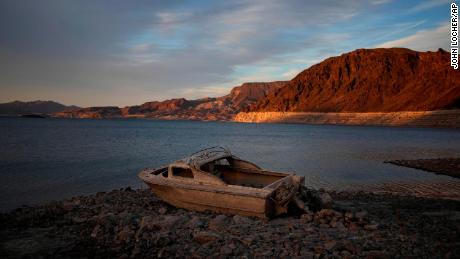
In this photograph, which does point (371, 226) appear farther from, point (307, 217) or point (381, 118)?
point (381, 118)

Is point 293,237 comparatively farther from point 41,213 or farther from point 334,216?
point 41,213

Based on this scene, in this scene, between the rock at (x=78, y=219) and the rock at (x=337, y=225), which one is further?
the rock at (x=78, y=219)

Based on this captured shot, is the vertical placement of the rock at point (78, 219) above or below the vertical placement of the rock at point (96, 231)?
below

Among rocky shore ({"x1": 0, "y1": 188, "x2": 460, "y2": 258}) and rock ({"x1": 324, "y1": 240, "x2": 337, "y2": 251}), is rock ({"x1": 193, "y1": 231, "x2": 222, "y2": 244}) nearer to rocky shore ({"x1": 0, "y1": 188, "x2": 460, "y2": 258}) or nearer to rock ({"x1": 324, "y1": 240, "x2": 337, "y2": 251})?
rocky shore ({"x1": 0, "y1": 188, "x2": 460, "y2": 258})

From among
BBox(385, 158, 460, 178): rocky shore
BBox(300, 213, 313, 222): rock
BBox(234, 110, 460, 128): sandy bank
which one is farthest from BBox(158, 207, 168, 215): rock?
BBox(234, 110, 460, 128): sandy bank

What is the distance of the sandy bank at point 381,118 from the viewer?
10959 cm

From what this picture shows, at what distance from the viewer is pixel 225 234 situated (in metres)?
8.95

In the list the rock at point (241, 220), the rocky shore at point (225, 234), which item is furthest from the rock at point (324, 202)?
the rock at point (241, 220)

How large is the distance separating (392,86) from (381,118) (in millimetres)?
33285

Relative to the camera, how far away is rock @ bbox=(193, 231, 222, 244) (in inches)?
334

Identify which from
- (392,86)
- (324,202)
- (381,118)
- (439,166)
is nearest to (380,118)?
(381,118)

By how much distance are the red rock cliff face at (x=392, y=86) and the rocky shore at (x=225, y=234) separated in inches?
4718

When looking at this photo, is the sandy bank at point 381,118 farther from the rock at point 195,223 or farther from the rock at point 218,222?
the rock at point 195,223

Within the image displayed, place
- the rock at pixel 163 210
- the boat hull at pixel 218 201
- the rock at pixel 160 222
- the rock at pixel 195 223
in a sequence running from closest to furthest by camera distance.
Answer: the rock at pixel 160 222
the rock at pixel 195 223
the boat hull at pixel 218 201
the rock at pixel 163 210
